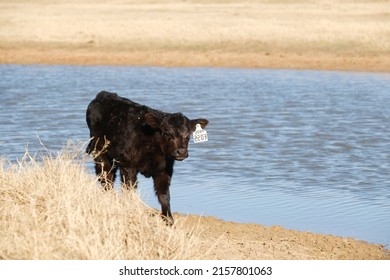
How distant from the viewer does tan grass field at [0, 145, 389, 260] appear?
7520 mm

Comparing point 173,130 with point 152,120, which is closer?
point 173,130

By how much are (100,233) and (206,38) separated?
30223 mm

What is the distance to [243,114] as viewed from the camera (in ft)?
67.8

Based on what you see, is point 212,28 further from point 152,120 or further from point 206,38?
point 152,120

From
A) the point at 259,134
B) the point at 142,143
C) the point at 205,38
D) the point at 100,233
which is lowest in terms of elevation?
the point at 259,134

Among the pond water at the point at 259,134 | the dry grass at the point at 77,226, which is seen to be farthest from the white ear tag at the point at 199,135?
the pond water at the point at 259,134

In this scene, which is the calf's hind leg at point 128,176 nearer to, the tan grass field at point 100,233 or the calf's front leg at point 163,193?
the calf's front leg at point 163,193

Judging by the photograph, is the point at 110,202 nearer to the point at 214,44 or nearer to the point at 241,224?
the point at 241,224

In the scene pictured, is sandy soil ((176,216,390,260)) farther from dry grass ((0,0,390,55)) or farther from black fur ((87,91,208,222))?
dry grass ((0,0,390,55))

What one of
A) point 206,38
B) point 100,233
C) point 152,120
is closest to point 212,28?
point 206,38

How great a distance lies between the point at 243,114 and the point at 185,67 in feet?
43.3

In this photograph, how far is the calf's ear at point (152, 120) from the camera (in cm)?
1030

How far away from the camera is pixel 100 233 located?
7754 millimetres
